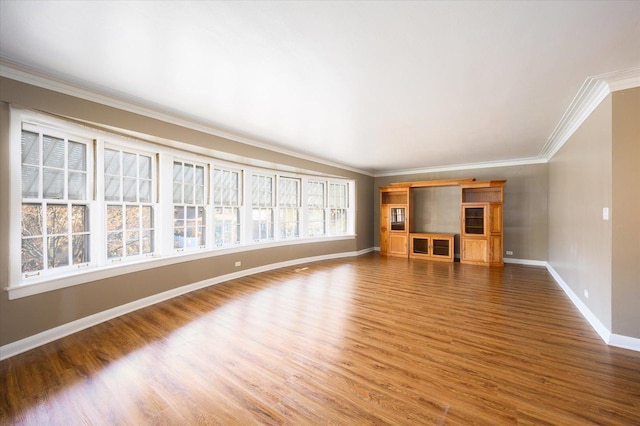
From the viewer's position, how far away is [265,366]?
7.47 ft

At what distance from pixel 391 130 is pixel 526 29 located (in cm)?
249

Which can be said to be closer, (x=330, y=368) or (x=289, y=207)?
(x=330, y=368)

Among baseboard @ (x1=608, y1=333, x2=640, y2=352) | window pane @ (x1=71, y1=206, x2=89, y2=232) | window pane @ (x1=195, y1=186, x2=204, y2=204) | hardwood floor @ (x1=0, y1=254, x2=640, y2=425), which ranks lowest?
hardwood floor @ (x1=0, y1=254, x2=640, y2=425)

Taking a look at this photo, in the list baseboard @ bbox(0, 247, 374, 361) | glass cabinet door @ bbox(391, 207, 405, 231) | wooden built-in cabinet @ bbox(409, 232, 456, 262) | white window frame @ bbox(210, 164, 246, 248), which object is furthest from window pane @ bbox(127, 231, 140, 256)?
wooden built-in cabinet @ bbox(409, 232, 456, 262)

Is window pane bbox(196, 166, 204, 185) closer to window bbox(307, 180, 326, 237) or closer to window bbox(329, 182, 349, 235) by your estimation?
window bbox(307, 180, 326, 237)

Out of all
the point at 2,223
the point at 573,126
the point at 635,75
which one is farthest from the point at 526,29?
the point at 2,223

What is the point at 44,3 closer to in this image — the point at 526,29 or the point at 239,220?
the point at 526,29

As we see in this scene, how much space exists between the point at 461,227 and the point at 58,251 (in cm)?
788

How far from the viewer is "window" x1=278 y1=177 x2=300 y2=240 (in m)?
6.29

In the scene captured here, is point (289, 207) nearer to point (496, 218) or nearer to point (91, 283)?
point (91, 283)

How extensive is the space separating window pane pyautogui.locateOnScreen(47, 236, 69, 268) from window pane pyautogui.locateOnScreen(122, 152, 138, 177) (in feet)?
3.51

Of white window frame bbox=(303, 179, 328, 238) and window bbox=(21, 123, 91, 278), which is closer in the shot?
window bbox=(21, 123, 91, 278)

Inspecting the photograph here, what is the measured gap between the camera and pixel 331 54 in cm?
225

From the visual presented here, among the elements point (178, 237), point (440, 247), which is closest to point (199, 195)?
point (178, 237)
